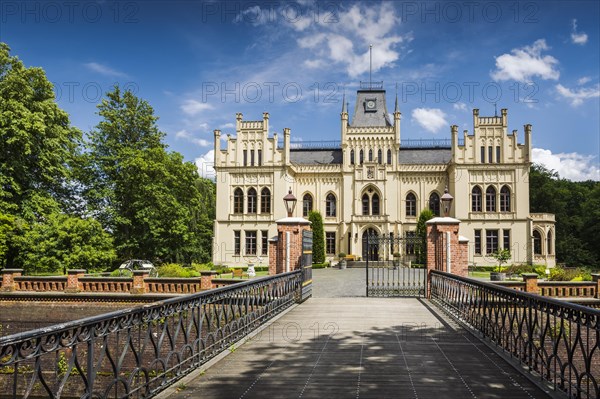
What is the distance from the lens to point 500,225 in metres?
35.6

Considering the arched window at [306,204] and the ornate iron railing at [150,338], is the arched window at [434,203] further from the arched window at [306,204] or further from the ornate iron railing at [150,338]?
the ornate iron railing at [150,338]

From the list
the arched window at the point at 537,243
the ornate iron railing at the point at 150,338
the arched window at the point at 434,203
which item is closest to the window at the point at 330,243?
the arched window at the point at 434,203

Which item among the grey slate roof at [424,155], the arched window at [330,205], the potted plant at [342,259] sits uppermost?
the grey slate roof at [424,155]

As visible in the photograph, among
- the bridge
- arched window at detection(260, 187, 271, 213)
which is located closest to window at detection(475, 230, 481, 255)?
arched window at detection(260, 187, 271, 213)

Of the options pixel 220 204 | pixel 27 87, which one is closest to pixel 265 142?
pixel 220 204

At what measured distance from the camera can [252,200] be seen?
37.9 meters

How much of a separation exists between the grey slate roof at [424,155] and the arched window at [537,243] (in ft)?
29.2

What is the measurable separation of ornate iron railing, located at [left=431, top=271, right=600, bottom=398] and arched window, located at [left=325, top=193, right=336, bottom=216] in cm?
2627

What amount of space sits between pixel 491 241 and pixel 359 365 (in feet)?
108

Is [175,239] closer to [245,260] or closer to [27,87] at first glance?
[245,260]

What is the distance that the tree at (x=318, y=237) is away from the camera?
35.9 m

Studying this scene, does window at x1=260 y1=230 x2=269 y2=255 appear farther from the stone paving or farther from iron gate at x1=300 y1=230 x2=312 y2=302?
the stone paving

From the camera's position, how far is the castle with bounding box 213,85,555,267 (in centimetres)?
3547

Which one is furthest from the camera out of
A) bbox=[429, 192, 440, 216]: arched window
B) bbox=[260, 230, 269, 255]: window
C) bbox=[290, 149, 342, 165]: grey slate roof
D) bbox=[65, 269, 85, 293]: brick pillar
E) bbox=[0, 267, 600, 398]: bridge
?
bbox=[290, 149, 342, 165]: grey slate roof
